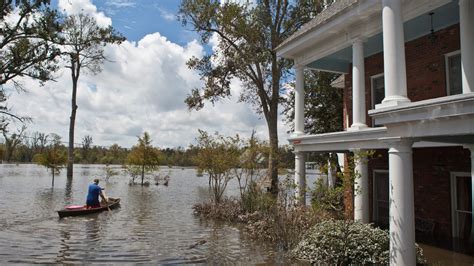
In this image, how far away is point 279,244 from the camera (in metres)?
11.6

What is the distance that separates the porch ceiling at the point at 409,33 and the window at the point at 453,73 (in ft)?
3.16

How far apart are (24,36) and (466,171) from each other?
42.3 ft

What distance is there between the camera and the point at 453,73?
11.7m

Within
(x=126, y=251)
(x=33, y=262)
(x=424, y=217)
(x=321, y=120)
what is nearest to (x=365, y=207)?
(x=424, y=217)

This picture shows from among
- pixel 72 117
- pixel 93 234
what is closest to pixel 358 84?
pixel 93 234

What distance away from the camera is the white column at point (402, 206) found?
7145 mm

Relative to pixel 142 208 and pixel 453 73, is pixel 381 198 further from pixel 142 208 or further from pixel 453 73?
pixel 142 208

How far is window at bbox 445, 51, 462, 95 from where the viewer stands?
1149 cm

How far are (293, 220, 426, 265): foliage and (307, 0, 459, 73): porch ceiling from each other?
6.09 metres

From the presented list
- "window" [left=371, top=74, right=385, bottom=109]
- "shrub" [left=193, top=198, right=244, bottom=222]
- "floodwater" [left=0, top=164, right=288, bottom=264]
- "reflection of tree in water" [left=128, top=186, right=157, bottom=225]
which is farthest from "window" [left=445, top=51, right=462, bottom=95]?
"reflection of tree in water" [left=128, top=186, right=157, bottom=225]

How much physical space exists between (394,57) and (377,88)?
23.9 feet

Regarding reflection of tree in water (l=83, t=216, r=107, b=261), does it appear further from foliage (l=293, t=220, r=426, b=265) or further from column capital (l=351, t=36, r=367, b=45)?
column capital (l=351, t=36, r=367, b=45)

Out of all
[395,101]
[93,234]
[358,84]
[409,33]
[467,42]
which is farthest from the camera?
[93,234]

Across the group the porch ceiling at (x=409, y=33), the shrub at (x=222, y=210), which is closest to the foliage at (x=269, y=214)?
the shrub at (x=222, y=210)
